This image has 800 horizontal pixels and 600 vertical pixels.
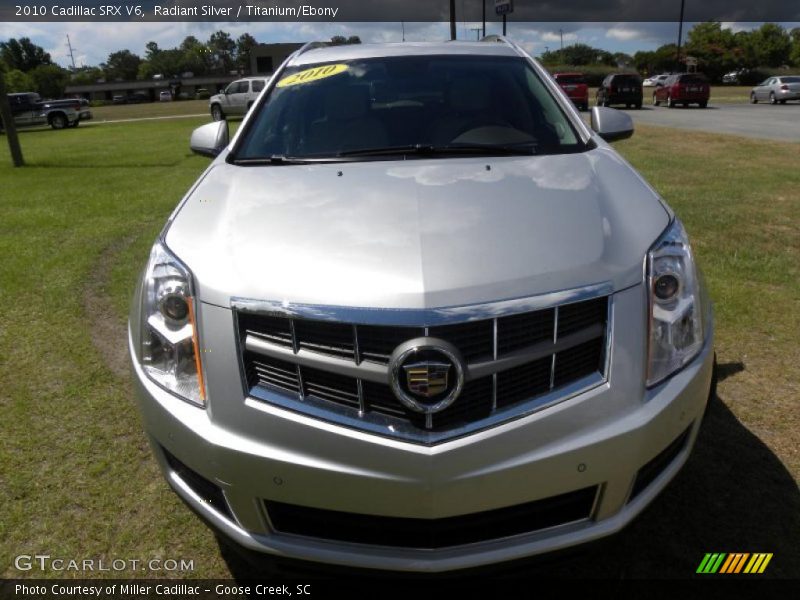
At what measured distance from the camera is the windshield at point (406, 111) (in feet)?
9.38

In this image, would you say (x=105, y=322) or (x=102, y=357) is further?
(x=105, y=322)

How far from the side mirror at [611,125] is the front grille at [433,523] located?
7.11 ft

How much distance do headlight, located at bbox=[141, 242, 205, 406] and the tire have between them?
33852 millimetres

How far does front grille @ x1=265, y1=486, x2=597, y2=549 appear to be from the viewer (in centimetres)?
170

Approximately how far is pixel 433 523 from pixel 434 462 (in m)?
0.19

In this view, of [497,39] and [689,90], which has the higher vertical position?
[497,39]

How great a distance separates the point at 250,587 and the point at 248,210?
→ 1255 mm

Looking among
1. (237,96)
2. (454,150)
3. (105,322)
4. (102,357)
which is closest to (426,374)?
(454,150)

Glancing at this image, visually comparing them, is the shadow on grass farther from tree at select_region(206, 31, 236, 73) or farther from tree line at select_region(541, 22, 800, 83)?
tree at select_region(206, 31, 236, 73)

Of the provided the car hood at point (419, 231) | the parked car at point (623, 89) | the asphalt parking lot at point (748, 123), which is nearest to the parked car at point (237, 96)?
the parked car at point (623, 89)

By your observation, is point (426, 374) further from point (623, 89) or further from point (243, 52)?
point (243, 52)

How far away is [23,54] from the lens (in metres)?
102

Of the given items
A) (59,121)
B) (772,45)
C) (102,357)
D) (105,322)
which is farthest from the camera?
(772,45)

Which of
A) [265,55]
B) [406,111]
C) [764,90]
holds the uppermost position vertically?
[265,55]
